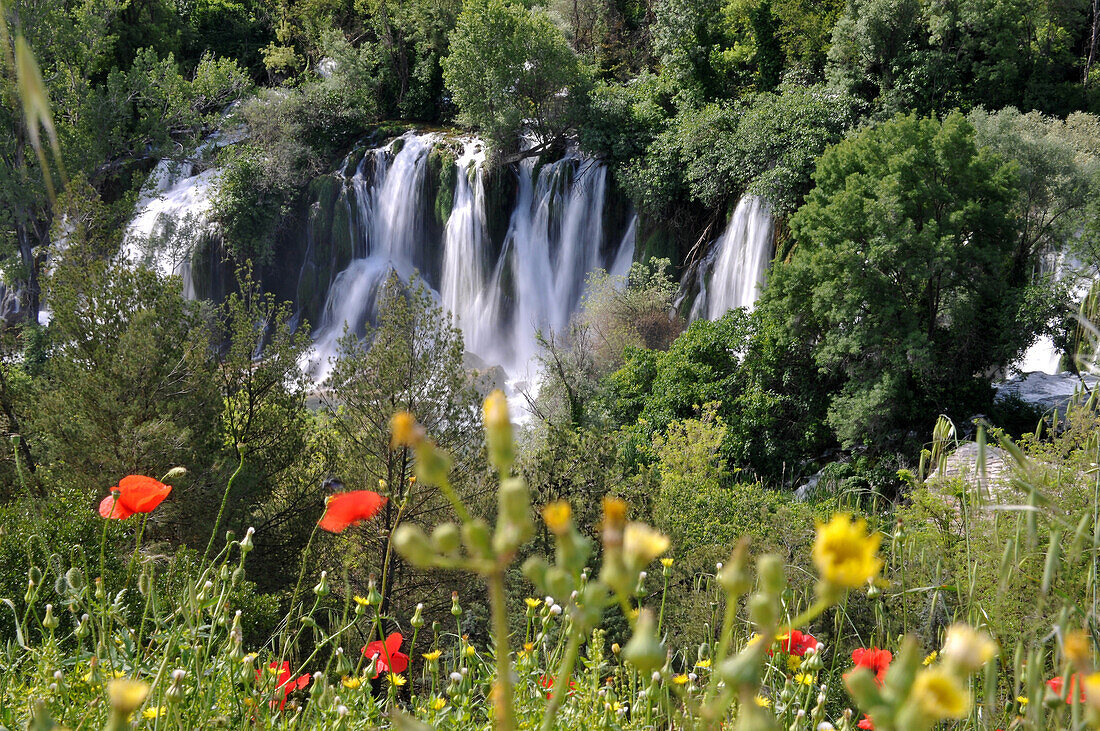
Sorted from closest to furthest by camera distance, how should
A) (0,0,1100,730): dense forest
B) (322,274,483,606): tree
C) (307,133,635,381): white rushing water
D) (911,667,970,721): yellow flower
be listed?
(911,667,970,721): yellow flower
(0,0,1100,730): dense forest
(322,274,483,606): tree
(307,133,635,381): white rushing water

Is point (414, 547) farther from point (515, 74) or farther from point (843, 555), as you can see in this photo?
point (515, 74)

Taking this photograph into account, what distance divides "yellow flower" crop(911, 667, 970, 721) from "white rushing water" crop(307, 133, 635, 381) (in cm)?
A: 1579

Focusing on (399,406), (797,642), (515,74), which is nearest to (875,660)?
(797,642)

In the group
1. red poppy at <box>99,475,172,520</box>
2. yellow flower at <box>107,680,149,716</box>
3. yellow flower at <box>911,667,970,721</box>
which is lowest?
red poppy at <box>99,475,172,520</box>

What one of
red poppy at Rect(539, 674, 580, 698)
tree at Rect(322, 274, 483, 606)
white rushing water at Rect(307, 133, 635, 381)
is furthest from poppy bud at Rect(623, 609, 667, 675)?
white rushing water at Rect(307, 133, 635, 381)

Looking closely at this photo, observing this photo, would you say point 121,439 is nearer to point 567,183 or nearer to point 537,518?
point 537,518

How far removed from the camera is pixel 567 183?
17.4 m

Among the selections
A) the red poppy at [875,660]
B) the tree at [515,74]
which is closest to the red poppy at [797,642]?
the red poppy at [875,660]

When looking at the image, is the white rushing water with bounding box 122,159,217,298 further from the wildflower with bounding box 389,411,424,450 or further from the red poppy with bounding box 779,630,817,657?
the wildflower with bounding box 389,411,424,450

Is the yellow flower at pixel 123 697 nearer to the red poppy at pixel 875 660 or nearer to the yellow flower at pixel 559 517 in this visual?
the yellow flower at pixel 559 517

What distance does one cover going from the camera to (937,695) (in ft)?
1.51

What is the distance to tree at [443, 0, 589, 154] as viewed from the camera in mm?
17891

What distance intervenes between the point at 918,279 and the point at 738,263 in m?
4.84

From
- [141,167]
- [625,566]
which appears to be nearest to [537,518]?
[625,566]
